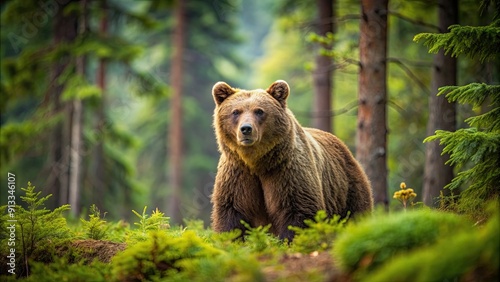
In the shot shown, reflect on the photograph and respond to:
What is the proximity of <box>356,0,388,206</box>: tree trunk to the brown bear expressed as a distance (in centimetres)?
253

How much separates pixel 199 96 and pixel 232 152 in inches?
864

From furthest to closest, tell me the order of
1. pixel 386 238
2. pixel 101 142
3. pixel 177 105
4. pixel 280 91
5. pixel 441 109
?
pixel 177 105, pixel 101 142, pixel 441 109, pixel 280 91, pixel 386 238

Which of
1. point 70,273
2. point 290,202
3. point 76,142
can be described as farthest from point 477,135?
point 76,142

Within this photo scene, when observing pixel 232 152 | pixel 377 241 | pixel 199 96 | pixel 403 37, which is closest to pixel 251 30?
pixel 199 96

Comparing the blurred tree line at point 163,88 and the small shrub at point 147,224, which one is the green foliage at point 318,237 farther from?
the blurred tree line at point 163,88

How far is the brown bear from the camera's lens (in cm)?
702

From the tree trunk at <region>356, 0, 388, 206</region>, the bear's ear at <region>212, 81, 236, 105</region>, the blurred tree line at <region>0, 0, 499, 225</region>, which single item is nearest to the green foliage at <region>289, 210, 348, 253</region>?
the bear's ear at <region>212, 81, 236, 105</region>

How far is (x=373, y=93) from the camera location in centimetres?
991

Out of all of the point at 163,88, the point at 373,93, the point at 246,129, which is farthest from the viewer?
the point at 163,88

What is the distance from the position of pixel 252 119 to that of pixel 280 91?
0.80 meters

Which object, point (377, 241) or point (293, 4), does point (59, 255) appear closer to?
point (377, 241)

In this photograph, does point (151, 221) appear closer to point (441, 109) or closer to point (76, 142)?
point (441, 109)

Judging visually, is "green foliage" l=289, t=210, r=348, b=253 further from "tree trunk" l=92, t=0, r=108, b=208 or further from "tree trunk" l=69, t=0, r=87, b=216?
"tree trunk" l=92, t=0, r=108, b=208

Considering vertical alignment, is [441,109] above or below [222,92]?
below
